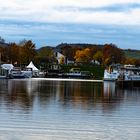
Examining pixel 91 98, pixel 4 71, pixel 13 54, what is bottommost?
pixel 91 98

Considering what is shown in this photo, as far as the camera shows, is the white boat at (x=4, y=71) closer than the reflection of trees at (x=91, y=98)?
No

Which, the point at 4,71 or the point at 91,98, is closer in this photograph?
the point at 91,98

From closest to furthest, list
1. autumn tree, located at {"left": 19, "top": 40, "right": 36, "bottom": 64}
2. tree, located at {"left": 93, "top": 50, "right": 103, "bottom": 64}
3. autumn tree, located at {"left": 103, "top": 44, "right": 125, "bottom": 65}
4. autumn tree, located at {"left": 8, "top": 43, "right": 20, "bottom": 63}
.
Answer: autumn tree, located at {"left": 8, "top": 43, "right": 20, "bottom": 63}, autumn tree, located at {"left": 19, "top": 40, "right": 36, "bottom": 64}, autumn tree, located at {"left": 103, "top": 44, "right": 125, "bottom": 65}, tree, located at {"left": 93, "top": 50, "right": 103, "bottom": 64}

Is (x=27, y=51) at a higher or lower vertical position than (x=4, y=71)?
higher

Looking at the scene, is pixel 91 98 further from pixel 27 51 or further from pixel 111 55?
pixel 111 55

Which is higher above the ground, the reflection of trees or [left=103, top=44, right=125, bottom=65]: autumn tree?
[left=103, top=44, right=125, bottom=65]: autumn tree

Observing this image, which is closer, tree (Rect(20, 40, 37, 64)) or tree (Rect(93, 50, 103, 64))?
tree (Rect(20, 40, 37, 64))

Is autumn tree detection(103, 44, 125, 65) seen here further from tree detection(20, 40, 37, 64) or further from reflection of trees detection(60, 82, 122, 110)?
reflection of trees detection(60, 82, 122, 110)

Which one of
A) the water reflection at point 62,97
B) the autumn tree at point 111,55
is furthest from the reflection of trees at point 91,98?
the autumn tree at point 111,55

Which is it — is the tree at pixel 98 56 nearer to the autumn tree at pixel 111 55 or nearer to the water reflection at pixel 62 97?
the autumn tree at pixel 111 55

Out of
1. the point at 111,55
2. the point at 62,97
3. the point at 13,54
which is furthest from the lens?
the point at 111,55

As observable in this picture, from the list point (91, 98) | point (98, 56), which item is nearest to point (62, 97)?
point (91, 98)


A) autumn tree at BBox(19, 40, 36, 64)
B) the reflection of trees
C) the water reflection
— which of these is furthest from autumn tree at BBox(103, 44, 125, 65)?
the reflection of trees

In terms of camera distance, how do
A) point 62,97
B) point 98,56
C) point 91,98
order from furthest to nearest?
point 98,56 → point 62,97 → point 91,98
